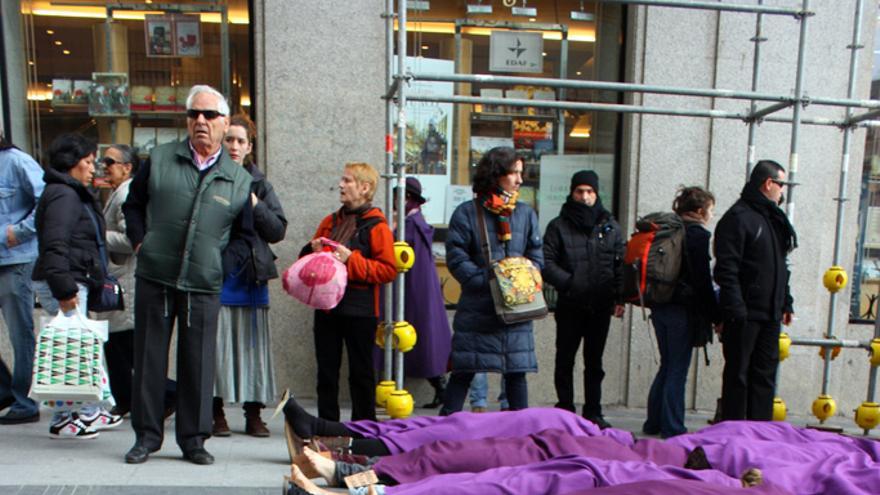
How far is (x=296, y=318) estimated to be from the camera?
5684 millimetres

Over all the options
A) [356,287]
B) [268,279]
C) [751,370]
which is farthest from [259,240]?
[751,370]

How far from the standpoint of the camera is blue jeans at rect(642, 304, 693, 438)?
194 inches

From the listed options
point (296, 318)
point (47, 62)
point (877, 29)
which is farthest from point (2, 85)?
point (877, 29)

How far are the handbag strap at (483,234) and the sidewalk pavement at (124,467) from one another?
1.73 metres

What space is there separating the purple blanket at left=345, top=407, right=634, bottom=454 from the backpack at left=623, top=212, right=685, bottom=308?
5.03 feet

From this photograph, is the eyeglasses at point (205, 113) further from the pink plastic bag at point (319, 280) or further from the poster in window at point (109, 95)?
the poster in window at point (109, 95)

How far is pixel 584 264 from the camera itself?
194 inches

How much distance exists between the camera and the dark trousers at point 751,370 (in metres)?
4.75

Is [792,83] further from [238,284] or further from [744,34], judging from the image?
[238,284]

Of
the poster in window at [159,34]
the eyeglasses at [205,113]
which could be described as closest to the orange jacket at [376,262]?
the eyeglasses at [205,113]

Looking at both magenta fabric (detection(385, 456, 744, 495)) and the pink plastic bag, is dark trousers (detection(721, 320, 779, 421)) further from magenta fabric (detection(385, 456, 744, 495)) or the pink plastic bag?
the pink plastic bag

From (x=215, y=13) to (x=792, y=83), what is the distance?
492 centimetres

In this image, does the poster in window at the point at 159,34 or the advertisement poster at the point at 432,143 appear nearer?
the poster in window at the point at 159,34

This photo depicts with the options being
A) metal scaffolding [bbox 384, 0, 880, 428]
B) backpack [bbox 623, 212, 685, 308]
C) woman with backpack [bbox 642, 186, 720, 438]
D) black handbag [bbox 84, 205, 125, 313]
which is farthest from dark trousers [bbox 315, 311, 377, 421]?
woman with backpack [bbox 642, 186, 720, 438]
